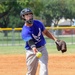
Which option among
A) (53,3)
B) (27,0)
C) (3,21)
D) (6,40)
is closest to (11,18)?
(3,21)

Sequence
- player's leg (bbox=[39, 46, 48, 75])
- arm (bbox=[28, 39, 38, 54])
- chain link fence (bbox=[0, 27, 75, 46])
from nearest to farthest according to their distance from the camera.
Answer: arm (bbox=[28, 39, 38, 54]) → player's leg (bbox=[39, 46, 48, 75]) → chain link fence (bbox=[0, 27, 75, 46])

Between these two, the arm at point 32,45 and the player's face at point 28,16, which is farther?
the player's face at point 28,16

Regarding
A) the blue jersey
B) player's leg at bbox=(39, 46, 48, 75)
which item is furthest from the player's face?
player's leg at bbox=(39, 46, 48, 75)

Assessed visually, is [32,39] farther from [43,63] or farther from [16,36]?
[16,36]

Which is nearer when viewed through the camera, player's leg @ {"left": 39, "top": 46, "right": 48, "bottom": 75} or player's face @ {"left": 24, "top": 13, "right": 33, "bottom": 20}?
player's face @ {"left": 24, "top": 13, "right": 33, "bottom": 20}

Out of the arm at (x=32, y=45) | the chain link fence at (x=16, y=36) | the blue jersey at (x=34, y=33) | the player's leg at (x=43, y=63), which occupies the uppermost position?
the blue jersey at (x=34, y=33)

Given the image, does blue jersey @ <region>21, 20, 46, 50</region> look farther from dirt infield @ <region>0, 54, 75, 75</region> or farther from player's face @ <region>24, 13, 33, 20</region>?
dirt infield @ <region>0, 54, 75, 75</region>

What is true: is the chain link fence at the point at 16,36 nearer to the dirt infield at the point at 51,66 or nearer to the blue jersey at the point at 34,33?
the dirt infield at the point at 51,66

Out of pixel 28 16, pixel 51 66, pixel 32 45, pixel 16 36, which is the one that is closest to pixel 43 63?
pixel 32 45

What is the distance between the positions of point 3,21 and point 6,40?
125 feet

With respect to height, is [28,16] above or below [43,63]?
above

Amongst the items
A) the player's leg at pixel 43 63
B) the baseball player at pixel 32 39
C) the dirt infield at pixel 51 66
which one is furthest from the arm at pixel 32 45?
the dirt infield at pixel 51 66

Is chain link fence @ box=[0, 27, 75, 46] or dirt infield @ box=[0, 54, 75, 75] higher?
dirt infield @ box=[0, 54, 75, 75]

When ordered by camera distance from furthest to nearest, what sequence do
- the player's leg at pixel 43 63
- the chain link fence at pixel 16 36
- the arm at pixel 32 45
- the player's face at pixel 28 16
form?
the chain link fence at pixel 16 36, the player's leg at pixel 43 63, the player's face at pixel 28 16, the arm at pixel 32 45
